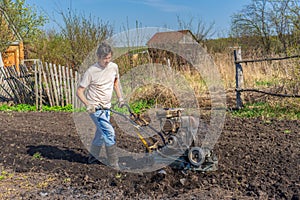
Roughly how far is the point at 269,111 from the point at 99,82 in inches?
212

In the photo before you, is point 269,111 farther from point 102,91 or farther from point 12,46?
point 12,46

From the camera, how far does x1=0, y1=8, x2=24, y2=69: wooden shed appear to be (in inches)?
773

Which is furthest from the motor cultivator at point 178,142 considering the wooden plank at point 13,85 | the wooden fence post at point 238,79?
the wooden plank at point 13,85

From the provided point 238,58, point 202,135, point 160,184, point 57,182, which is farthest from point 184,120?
point 238,58

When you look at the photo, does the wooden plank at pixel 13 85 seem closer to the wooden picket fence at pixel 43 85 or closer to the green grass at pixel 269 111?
the wooden picket fence at pixel 43 85

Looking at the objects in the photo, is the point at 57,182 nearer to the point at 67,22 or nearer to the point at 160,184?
the point at 160,184

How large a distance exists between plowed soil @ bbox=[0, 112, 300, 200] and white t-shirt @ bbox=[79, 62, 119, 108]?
2.89 feet

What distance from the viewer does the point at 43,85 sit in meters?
11.6

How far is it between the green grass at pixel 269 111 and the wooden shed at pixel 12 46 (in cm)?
1344

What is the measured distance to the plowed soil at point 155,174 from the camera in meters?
3.94

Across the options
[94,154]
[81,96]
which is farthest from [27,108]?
[81,96]

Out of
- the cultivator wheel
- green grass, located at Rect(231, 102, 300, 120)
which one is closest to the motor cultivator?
the cultivator wheel

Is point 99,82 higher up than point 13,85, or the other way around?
point 99,82

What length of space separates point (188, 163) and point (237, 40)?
18669 mm
